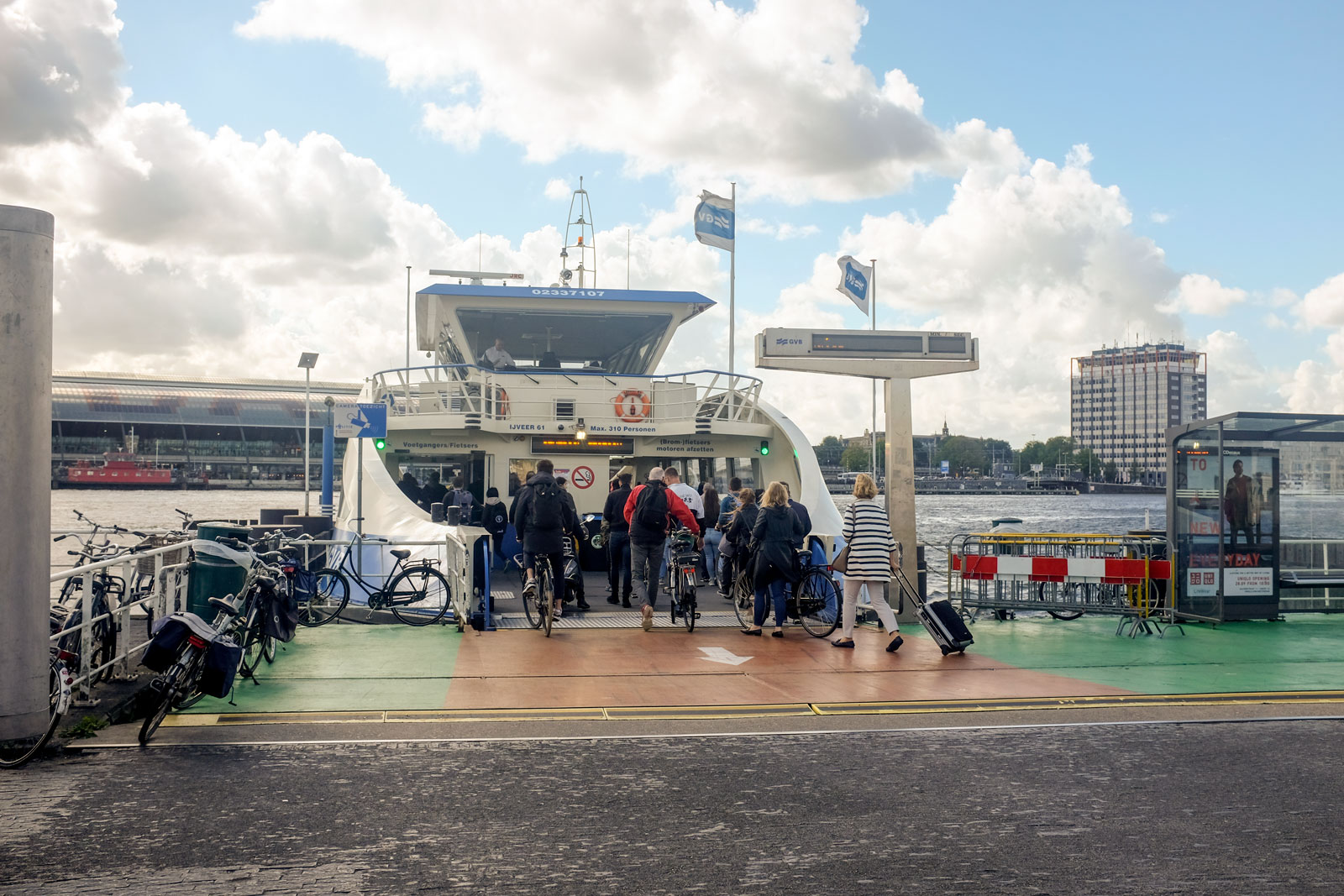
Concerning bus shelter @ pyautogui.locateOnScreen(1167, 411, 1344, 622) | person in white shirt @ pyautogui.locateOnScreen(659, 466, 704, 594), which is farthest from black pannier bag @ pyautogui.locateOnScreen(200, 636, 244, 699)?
bus shelter @ pyautogui.locateOnScreen(1167, 411, 1344, 622)

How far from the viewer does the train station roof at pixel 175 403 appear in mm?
101750

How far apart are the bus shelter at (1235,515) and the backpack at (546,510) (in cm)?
747

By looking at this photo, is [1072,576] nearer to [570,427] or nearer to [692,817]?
[570,427]

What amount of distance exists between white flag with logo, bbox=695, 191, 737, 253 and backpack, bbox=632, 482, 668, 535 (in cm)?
1063

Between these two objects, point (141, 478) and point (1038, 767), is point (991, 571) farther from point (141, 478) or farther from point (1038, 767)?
point (141, 478)

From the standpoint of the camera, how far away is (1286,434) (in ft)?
45.2

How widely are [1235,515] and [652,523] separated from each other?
7.03m

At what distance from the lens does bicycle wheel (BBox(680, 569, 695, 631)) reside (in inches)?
460

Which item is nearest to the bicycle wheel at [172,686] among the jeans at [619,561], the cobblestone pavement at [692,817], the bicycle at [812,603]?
the cobblestone pavement at [692,817]

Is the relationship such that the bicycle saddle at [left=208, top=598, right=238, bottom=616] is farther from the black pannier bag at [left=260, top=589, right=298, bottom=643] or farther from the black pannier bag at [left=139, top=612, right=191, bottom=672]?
the black pannier bag at [left=260, top=589, right=298, bottom=643]

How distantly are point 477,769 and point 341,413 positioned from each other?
8.41 m

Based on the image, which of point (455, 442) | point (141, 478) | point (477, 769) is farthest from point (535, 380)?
point (141, 478)

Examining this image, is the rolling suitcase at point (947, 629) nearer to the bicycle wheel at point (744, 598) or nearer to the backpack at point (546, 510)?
the bicycle wheel at point (744, 598)

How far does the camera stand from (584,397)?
58.6 feet
